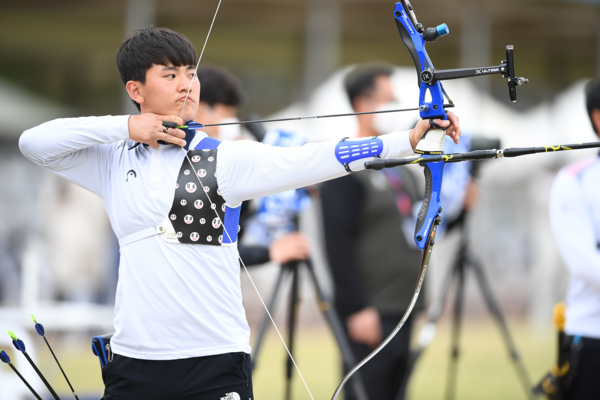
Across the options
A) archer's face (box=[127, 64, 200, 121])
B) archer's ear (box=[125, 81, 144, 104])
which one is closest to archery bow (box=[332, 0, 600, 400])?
archer's face (box=[127, 64, 200, 121])

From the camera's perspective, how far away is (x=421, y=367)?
5.62 metres

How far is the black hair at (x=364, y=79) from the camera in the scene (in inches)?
123

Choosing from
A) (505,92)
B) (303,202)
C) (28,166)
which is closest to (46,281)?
(28,166)

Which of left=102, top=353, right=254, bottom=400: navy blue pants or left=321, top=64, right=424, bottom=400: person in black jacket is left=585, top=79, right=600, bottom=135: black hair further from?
left=102, top=353, right=254, bottom=400: navy blue pants

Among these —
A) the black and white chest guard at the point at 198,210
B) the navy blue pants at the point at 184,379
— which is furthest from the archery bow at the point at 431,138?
the black and white chest guard at the point at 198,210

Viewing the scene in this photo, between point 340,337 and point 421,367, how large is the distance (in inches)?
109

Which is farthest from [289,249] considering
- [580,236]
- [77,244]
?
[77,244]

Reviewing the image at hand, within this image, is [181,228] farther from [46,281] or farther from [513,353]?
[46,281]

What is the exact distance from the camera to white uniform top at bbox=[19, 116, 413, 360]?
5.17 feet

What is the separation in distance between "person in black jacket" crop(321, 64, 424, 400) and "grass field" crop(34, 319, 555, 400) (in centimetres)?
124

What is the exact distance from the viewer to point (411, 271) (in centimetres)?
304

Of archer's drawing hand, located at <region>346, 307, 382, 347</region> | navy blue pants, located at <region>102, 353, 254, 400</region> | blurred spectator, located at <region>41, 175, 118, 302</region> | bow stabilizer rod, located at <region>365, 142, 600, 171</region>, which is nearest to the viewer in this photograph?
bow stabilizer rod, located at <region>365, 142, 600, 171</region>

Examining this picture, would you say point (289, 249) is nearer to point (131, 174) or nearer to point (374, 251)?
point (374, 251)

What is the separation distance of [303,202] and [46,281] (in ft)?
15.9
